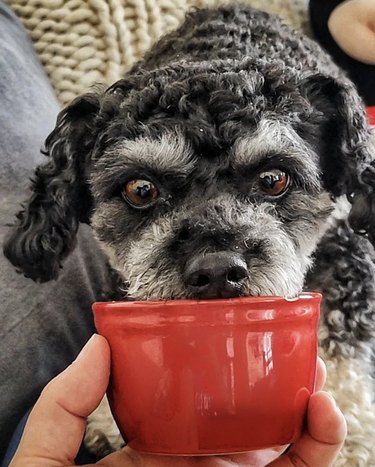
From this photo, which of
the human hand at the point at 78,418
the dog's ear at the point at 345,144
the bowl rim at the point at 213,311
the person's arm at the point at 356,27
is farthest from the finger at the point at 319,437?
the person's arm at the point at 356,27

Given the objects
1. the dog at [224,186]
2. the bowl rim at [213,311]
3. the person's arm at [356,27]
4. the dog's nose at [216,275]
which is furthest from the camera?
the person's arm at [356,27]

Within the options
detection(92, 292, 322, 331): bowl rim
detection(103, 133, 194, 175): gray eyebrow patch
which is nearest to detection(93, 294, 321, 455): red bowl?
detection(92, 292, 322, 331): bowl rim

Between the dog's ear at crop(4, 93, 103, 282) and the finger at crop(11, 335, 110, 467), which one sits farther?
the dog's ear at crop(4, 93, 103, 282)

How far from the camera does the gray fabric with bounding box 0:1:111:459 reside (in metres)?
1.30

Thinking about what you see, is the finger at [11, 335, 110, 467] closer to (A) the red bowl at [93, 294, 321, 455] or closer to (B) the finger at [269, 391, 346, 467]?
(A) the red bowl at [93, 294, 321, 455]

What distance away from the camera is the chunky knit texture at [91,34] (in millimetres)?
1782

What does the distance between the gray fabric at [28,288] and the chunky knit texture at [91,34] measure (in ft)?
0.35

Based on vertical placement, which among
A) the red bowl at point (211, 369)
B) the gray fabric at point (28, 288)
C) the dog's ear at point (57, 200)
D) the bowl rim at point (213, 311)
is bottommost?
the gray fabric at point (28, 288)

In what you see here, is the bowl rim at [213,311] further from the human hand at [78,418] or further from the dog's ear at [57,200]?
the dog's ear at [57,200]

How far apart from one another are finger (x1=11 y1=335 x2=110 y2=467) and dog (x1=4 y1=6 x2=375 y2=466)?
0.50 feet

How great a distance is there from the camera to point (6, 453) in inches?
47.2

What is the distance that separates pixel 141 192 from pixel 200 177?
0.37ft

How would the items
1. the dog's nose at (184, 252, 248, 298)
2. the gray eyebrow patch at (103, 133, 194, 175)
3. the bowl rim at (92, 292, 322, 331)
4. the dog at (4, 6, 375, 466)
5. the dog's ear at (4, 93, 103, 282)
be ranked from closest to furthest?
the bowl rim at (92, 292, 322, 331) → the dog's nose at (184, 252, 248, 298) → the dog at (4, 6, 375, 466) → the gray eyebrow patch at (103, 133, 194, 175) → the dog's ear at (4, 93, 103, 282)

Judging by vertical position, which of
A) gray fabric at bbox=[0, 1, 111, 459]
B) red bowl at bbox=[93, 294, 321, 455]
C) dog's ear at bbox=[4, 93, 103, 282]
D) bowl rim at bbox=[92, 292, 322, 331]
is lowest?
gray fabric at bbox=[0, 1, 111, 459]
